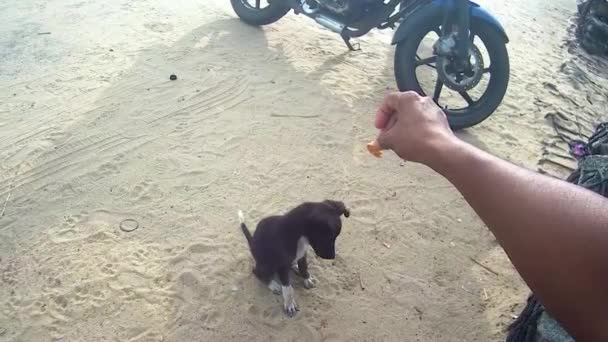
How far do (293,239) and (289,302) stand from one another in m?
0.44

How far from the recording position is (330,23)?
17.4ft

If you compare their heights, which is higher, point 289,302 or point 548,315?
point 548,315

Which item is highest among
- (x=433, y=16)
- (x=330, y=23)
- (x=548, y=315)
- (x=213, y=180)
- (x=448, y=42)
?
(x=433, y=16)

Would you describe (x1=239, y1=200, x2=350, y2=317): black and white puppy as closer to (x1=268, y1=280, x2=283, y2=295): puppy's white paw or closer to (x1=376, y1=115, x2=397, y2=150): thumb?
(x1=268, y1=280, x2=283, y2=295): puppy's white paw

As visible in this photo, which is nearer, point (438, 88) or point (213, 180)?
point (213, 180)

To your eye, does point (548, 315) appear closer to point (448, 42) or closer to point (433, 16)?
point (448, 42)

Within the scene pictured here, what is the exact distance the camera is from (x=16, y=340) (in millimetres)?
2781

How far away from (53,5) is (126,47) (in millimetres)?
1585

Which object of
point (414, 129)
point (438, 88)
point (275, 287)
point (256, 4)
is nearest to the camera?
point (414, 129)

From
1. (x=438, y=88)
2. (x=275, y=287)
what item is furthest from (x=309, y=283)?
(x=438, y=88)

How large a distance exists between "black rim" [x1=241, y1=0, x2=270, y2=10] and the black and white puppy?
13.1 ft

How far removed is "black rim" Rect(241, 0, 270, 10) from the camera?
6258 millimetres

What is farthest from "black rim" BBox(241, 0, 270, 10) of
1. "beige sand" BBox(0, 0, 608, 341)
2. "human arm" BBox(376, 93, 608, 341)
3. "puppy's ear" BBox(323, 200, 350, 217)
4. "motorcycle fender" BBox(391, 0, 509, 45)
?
"human arm" BBox(376, 93, 608, 341)

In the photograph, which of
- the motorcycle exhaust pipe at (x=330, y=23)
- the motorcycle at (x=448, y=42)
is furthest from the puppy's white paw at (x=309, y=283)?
the motorcycle exhaust pipe at (x=330, y=23)
